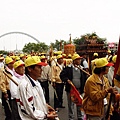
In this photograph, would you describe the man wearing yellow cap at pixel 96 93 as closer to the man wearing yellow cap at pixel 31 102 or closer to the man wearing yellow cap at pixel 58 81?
the man wearing yellow cap at pixel 31 102

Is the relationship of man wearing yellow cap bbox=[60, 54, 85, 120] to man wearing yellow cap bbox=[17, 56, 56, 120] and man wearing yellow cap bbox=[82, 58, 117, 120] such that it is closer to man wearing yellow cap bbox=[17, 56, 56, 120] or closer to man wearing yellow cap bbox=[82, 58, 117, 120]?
man wearing yellow cap bbox=[82, 58, 117, 120]

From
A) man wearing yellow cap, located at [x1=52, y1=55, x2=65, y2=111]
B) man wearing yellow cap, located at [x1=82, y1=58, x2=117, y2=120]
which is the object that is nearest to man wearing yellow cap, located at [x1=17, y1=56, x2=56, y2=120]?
man wearing yellow cap, located at [x1=82, y1=58, x2=117, y2=120]

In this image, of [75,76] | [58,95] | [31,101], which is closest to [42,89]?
[31,101]

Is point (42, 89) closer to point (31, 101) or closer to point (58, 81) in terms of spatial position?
point (31, 101)

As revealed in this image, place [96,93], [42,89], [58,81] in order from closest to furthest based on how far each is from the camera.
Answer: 1. [42,89]
2. [96,93]
3. [58,81]

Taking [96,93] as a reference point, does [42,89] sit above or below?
above

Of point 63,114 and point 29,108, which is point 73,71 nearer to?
point 63,114

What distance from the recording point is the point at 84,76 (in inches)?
277

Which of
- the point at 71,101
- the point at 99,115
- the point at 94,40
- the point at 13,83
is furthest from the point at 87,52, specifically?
the point at 99,115

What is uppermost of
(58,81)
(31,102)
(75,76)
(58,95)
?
(31,102)

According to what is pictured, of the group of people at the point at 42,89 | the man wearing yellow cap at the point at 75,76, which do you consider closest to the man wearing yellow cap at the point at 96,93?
the group of people at the point at 42,89

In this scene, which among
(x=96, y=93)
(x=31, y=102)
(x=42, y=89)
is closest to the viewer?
(x=31, y=102)

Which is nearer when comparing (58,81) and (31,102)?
(31,102)

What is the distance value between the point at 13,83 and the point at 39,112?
2.53 m
